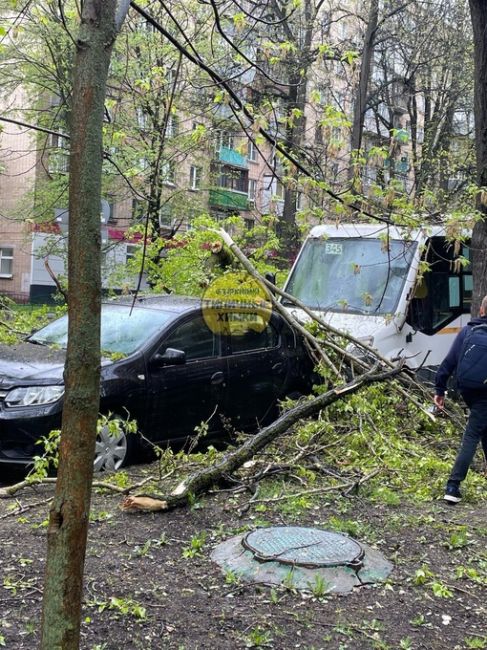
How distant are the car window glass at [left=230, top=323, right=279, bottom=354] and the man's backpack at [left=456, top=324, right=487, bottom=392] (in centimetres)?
267

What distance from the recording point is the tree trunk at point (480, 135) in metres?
9.09

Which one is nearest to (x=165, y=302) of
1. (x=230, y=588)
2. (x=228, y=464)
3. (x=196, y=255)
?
(x=228, y=464)

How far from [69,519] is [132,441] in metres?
4.54

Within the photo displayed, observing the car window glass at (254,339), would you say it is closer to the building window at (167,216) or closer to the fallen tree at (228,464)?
the fallen tree at (228,464)

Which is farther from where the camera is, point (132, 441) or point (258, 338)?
point (258, 338)

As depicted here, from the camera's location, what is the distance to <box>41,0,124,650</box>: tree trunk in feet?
7.28

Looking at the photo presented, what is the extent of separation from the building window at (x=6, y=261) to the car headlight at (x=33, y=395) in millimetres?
34616

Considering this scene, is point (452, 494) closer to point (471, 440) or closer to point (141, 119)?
point (471, 440)

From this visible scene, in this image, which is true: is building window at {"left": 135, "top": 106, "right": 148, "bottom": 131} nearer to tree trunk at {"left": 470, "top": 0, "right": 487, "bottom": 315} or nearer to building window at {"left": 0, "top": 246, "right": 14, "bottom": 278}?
tree trunk at {"left": 470, "top": 0, "right": 487, "bottom": 315}

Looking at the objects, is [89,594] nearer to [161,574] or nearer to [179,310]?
[161,574]

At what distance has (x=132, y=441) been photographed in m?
6.73

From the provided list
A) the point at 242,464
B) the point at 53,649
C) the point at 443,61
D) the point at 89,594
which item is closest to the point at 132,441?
the point at 242,464

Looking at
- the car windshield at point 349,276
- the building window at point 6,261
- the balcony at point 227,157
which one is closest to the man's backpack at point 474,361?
the car windshield at point 349,276

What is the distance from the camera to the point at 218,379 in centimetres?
764
